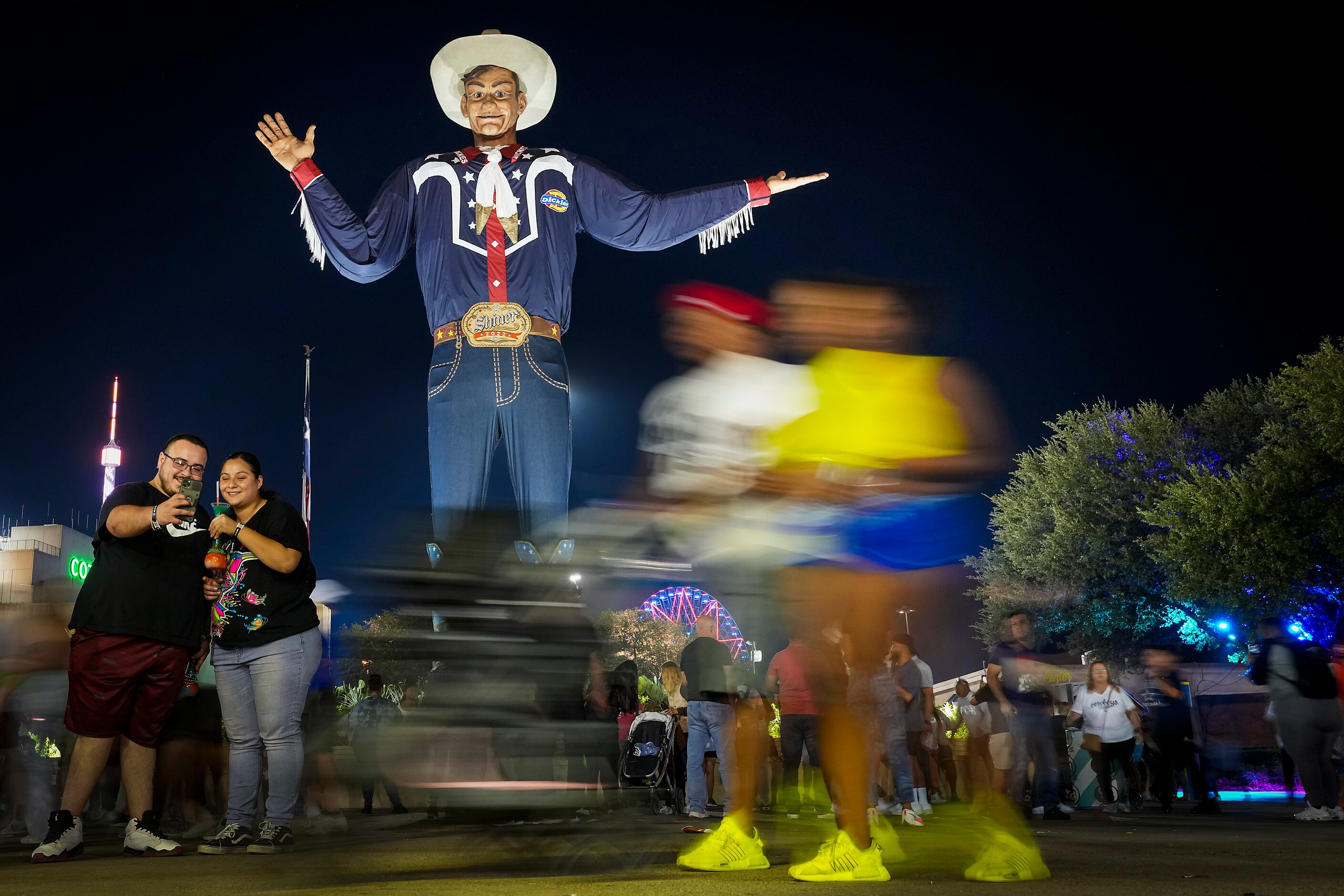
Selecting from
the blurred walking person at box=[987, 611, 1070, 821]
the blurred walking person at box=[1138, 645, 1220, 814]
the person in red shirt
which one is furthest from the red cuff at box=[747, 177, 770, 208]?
the blurred walking person at box=[1138, 645, 1220, 814]

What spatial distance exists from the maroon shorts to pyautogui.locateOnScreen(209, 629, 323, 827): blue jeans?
24 cm

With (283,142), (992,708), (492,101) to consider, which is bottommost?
(992,708)

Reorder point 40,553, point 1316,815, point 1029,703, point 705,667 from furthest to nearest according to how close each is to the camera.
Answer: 1. point 40,553
2. point 1029,703
3. point 1316,815
4. point 705,667

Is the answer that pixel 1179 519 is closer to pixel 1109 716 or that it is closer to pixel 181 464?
pixel 1109 716

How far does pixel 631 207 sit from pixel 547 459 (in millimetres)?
1503

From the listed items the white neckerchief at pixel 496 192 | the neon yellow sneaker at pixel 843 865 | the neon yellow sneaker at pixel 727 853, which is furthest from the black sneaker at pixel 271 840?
the white neckerchief at pixel 496 192

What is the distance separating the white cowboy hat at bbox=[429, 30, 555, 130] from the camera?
18.0 ft

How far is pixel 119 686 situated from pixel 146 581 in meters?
0.44

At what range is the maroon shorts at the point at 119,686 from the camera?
4.35 m

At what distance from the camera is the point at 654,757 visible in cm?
815

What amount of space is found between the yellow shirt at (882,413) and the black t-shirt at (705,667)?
2.60 m

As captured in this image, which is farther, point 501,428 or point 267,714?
point 501,428

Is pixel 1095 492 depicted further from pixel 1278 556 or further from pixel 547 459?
pixel 547 459

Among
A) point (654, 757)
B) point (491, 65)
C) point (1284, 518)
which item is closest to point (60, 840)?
point (491, 65)
